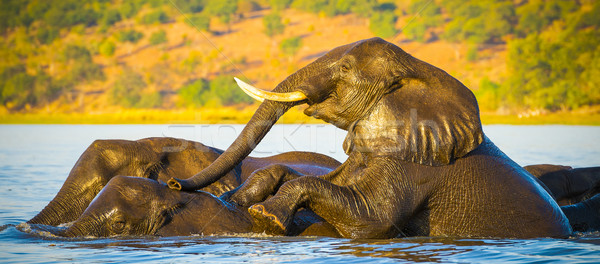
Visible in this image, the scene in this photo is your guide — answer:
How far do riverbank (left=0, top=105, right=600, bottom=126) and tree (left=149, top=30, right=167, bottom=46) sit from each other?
56.0 ft

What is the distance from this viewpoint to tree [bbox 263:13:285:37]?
85062 mm

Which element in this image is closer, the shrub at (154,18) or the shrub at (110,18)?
the shrub at (154,18)

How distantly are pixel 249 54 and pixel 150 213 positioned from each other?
73679mm

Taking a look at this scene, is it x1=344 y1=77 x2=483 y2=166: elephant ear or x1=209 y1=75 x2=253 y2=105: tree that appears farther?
x1=209 y1=75 x2=253 y2=105: tree

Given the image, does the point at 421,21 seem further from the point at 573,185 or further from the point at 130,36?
the point at 573,185

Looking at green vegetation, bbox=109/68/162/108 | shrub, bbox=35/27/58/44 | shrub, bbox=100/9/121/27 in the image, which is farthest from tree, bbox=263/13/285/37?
shrub, bbox=35/27/58/44

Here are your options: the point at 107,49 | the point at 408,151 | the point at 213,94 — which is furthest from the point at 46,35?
the point at 408,151

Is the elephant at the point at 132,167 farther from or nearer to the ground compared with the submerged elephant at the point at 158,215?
farther from the ground

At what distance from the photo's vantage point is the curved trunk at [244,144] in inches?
286

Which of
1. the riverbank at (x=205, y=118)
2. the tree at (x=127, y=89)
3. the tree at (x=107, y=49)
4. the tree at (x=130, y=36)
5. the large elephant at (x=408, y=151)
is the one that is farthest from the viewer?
the tree at (x=130, y=36)

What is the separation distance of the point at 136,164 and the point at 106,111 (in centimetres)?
6404

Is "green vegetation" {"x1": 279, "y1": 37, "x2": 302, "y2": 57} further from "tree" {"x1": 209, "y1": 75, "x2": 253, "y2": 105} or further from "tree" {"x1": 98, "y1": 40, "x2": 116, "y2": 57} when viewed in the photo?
"tree" {"x1": 98, "y1": 40, "x2": 116, "y2": 57}

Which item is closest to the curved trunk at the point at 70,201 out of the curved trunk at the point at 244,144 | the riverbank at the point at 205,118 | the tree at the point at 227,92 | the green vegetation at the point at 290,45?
the curved trunk at the point at 244,144

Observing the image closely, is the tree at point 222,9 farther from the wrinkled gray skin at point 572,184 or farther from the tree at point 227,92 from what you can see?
the wrinkled gray skin at point 572,184
